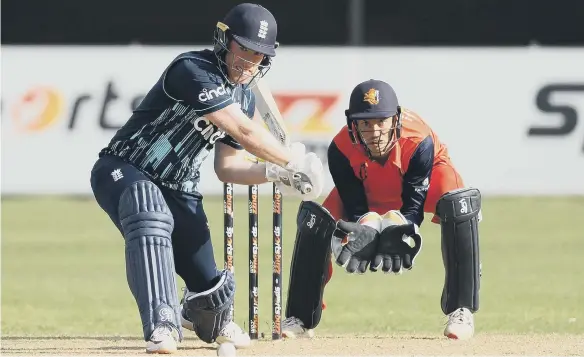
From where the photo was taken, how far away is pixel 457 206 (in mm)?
6656

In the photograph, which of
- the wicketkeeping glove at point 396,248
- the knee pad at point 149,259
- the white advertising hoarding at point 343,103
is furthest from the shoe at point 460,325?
the white advertising hoarding at point 343,103

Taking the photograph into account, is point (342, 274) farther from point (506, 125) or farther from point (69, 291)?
point (506, 125)

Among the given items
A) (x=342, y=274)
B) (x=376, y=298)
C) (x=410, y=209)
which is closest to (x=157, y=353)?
(x=410, y=209)

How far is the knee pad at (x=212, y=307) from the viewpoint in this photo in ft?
21.0

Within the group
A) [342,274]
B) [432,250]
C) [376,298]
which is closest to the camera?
[376,298]

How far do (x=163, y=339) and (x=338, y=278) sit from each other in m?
4.69

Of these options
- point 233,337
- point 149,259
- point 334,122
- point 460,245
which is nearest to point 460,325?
point 460,245

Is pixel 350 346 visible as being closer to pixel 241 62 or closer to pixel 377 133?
pixel 377 133

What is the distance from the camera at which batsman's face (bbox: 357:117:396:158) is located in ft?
21.8

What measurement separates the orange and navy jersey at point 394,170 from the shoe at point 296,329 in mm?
596

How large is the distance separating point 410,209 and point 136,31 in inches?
494

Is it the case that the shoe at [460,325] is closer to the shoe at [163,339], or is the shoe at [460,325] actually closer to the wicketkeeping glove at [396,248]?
the wicketkeeping glove at [396,248]

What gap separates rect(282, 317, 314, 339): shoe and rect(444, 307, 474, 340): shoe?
2.36ft

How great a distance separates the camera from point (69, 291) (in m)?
9.53
